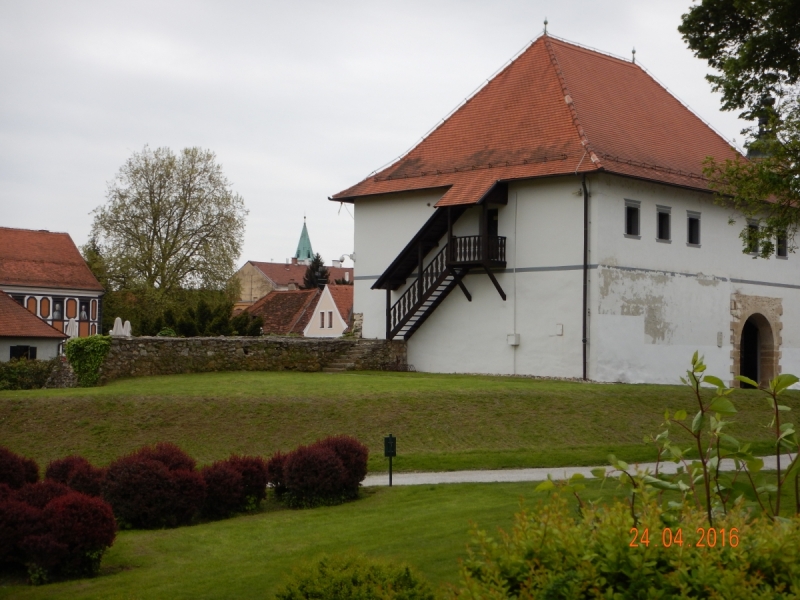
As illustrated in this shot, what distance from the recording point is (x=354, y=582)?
20.0 feet

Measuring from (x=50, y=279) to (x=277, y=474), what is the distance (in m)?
59.9

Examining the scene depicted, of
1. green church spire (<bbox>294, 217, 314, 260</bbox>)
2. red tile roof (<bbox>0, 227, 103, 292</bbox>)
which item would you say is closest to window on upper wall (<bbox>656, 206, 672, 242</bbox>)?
red tile roof (<bbox>0, 227, 103, 292</bbox>)

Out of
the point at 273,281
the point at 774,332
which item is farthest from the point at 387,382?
the point at 273,281

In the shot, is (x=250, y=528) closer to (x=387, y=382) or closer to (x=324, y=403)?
(x=324, y=403)

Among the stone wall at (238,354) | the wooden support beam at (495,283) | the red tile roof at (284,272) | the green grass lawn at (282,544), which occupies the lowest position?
the green grass lawn at (282,544)

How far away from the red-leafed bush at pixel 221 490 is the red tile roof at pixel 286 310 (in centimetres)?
5241

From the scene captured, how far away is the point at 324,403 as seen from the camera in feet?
69.3

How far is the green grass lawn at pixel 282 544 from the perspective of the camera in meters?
9.29

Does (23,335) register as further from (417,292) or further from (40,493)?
(40,493)

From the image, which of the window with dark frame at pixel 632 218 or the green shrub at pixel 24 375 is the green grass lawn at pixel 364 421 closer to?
the window with dark frame at pixel 632 218

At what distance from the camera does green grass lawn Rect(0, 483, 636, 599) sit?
9289 mm

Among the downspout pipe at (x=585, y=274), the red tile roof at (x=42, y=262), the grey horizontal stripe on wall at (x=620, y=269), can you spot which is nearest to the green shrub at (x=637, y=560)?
the downspout pipe at (x=585, y=274)

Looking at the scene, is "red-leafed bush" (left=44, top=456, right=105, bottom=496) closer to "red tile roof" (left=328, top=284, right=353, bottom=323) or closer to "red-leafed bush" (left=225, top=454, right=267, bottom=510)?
"red-leafed bush" (left=225, top=454, right=267, bottom=510)

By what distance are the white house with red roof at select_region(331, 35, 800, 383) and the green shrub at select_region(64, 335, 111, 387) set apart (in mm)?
9519
